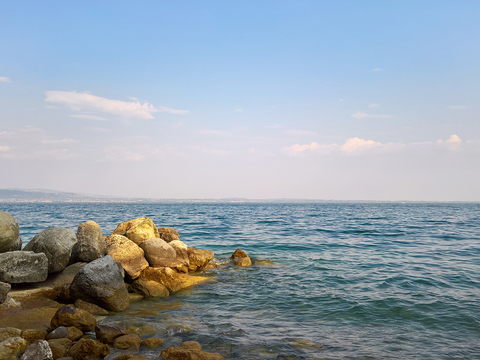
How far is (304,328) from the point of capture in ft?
22.8

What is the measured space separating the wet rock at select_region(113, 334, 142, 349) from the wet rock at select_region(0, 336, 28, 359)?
1426mm

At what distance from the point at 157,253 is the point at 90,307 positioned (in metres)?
3.50

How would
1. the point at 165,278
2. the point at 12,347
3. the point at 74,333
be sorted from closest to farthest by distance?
the point at 12,347
the point at 74,333
the point at 165,278

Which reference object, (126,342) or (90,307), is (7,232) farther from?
(126,342)

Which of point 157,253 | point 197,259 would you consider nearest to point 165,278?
point 157,253

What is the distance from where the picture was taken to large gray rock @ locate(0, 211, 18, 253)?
8.98 meters

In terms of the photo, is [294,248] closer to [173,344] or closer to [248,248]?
[248,248]

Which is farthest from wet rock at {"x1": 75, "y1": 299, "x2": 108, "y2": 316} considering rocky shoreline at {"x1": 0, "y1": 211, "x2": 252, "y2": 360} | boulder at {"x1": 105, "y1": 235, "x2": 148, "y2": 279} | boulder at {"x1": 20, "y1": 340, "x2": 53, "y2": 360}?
boulder at {"x1": 20, "y1": 340, "x2": 53, "y2": 360}

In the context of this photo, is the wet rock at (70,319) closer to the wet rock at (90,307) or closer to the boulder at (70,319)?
the boulder at (70,319)

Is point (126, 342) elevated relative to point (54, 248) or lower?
→ lower

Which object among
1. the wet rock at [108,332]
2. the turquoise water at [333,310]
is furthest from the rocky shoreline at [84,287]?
the turquoise water at [333,310]

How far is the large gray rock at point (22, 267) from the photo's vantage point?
8.28m

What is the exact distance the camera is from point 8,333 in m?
5.68

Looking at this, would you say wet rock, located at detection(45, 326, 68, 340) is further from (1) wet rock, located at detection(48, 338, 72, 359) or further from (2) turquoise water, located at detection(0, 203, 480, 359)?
(2) turquoise water, located at detection(0, 203, 480, 359)
